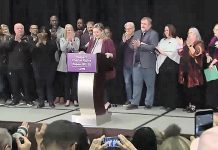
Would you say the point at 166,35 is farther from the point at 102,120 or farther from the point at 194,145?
the point at 194,145

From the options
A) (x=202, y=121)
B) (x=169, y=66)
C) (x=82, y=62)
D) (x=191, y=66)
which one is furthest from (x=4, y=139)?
(x=169, y=66)

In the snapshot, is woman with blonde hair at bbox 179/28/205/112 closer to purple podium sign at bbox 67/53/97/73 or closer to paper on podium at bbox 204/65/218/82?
paper on podium at bbox 204/65/218/82

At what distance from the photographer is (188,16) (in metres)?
7.34

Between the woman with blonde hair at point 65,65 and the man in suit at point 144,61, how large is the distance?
908 mm

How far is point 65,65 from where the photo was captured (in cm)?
730

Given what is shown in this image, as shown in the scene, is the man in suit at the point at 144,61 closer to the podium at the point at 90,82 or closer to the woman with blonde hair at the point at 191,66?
the woman with blonde hair at the point at 191,66

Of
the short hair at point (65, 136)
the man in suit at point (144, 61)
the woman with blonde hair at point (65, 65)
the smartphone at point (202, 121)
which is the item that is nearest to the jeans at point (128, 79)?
the man in suit at point (144, 61)

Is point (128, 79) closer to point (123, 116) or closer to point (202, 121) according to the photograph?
point (123, 116)

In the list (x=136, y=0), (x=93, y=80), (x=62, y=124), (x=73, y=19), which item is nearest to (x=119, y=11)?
(x=136, y=0)

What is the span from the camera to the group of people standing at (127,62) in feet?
21.7

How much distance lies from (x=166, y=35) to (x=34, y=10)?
2.85 metres

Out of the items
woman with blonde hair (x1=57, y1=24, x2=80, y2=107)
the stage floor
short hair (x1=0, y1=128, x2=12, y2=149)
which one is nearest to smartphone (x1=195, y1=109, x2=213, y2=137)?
short hair (x1=0, y1=128, x2=12, y2=149)

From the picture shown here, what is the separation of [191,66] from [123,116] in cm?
123

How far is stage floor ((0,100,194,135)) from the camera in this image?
18.9 ft
